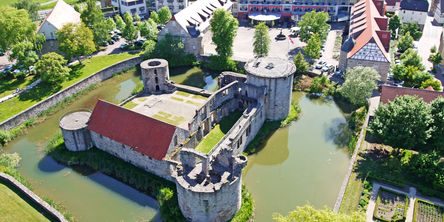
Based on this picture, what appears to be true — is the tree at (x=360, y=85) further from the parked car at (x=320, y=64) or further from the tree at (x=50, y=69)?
the tree at (x=50, y=69)

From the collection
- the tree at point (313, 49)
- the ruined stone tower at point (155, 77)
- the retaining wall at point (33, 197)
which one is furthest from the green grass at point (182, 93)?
the tree at point (313, 49)

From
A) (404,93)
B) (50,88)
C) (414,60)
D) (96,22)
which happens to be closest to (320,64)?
(414,60)

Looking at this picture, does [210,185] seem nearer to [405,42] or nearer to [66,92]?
[66,92]

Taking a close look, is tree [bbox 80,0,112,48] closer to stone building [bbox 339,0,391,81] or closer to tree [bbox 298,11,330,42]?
tree [bbox 298,11,330,42]

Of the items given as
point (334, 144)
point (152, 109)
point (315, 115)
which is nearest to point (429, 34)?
point (315, 115)

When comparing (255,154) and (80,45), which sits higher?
(80,45)

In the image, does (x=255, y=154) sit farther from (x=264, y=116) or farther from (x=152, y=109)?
(x=152, y=109)
